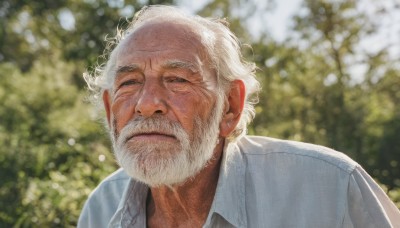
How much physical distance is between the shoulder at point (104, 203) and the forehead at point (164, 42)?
661mm

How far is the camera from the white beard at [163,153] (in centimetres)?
264

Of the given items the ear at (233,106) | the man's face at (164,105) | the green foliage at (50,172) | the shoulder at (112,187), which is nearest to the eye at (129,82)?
the man's face at (164,105)

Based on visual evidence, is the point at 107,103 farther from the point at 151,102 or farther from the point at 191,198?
the point at 191,198

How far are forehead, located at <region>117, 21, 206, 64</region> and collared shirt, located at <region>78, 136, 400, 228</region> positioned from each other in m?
0.48

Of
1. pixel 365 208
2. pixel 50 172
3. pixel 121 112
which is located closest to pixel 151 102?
pixel 121 112

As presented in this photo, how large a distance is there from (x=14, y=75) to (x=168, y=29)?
14169mm

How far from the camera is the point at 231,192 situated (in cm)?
270

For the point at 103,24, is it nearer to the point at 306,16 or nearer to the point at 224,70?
the point at 306,16

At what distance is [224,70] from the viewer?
2.92m

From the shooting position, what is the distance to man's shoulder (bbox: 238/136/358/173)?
267cm

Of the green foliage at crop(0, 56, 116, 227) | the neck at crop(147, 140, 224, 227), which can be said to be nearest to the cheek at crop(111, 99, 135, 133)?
the neck at crop(147, 140, 224, 227)

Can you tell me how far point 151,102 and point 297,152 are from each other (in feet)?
2.19

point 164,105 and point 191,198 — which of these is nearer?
point 164,105

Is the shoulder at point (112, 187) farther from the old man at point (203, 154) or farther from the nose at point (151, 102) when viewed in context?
the nose at point (151, 102)
